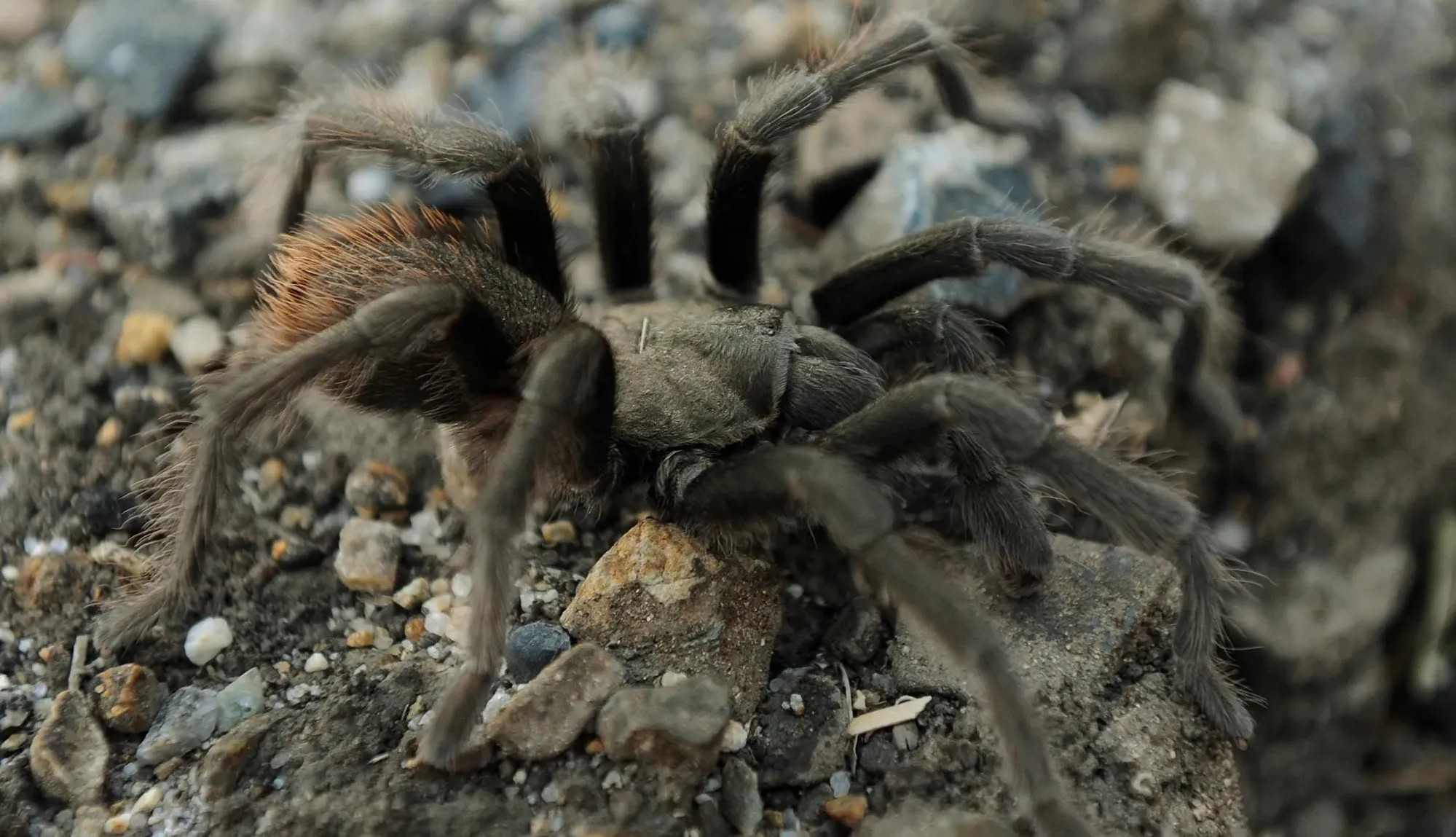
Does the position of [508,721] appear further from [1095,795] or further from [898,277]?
[898,277]

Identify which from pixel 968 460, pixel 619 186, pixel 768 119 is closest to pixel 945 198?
pixel 768 119

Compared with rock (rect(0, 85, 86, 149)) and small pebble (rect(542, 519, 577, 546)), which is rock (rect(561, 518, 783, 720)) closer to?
small pebble (rect(542, 519, 577, 546))

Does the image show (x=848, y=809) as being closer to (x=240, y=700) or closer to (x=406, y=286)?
(x=240, y=700)

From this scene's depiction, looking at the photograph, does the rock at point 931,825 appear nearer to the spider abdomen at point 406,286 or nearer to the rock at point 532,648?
the rock at point 532,648

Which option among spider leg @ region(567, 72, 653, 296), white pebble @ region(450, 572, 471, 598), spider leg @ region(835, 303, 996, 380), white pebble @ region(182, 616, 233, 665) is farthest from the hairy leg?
white pebble @ region(182, 616, 233, 665)

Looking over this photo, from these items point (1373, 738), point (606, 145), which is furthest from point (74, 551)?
point (1373, 738)

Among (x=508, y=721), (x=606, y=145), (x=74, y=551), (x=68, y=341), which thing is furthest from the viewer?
(x=68, y=341)
